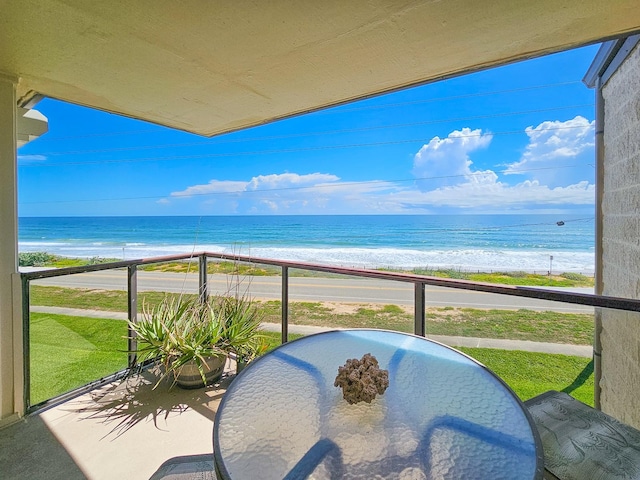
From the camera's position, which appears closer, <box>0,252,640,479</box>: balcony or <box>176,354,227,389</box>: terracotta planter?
<box>0,252,640,479</box>: balcony

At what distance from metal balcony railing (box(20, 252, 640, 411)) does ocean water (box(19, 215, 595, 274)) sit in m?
9.87

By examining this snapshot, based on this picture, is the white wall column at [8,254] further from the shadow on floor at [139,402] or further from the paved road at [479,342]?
the paved road at [479,342]

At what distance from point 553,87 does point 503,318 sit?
67.0ft

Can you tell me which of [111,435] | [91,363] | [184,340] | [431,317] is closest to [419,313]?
[184,340]

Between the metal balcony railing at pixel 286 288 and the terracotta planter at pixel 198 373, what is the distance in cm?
58

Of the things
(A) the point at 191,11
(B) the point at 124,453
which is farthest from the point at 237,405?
(A) the point at 191,11

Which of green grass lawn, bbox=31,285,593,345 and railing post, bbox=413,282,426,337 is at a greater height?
railing post, bbox=413,282,426,337

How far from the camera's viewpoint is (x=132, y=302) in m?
2.51

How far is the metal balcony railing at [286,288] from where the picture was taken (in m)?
1.43

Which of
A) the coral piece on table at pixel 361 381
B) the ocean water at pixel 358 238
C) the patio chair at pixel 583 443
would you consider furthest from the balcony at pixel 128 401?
the ocean water at pixel 358 238

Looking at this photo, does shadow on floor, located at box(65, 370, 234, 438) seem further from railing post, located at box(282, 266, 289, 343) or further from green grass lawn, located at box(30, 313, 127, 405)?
railing post, located at box(282, 266, 289, 343)

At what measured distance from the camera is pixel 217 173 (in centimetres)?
2570

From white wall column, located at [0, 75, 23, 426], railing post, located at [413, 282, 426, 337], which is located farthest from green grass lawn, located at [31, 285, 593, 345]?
railing post, located at [413, 282, 426, 337]

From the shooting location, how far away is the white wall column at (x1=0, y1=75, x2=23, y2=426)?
1.77m
